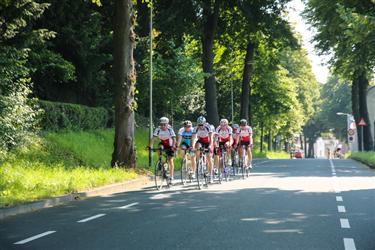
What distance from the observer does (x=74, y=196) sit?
538 inches

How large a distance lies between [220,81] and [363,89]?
16.0m

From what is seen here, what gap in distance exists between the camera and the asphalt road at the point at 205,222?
7742mm

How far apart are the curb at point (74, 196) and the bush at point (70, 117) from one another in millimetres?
5771

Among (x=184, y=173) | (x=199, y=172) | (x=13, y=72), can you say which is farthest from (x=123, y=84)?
(x=199, y=172)

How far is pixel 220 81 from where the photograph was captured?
5122 centimetres

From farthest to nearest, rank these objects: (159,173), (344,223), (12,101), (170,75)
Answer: (170,75), (12,101), (159,173), (344,223)

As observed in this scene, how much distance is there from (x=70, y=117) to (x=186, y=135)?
382 inches

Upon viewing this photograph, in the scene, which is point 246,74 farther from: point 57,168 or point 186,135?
point 57,168

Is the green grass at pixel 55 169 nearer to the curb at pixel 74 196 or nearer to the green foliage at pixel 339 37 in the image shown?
the curb at pixel 74 196

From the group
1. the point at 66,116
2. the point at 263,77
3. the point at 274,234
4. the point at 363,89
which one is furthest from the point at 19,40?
the point at 263,77

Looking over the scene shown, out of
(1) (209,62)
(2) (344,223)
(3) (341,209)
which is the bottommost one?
(2) (344,223)

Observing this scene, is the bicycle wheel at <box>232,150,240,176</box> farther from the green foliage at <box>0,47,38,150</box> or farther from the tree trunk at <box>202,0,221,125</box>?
the tree trunk at <box>202,0,221,125</box>

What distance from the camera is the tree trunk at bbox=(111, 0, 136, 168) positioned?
1911 cm

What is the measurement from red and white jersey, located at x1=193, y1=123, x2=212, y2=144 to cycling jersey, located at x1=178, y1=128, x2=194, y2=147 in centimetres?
30
